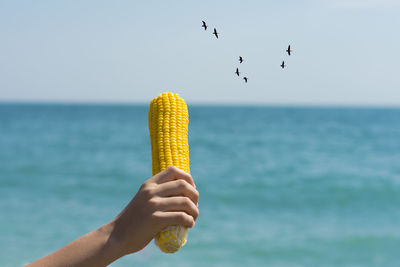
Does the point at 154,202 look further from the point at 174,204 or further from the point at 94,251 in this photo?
the point at 94,251

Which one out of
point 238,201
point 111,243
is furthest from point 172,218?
point 238,201

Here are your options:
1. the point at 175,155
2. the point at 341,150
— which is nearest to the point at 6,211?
the point at 175,155

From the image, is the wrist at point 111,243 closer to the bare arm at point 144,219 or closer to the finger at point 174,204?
the bare arm at point 144,219

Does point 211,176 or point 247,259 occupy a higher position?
point 211,176

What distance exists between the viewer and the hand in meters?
1.41

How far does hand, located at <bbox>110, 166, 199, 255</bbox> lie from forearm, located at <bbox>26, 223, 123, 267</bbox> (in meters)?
0.02

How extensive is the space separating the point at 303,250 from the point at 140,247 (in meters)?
8.46

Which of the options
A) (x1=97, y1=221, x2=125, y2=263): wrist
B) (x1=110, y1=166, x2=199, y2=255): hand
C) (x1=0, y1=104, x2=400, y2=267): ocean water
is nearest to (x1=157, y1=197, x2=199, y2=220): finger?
(x1=110, y1=166, x2=199, y2=255): hand

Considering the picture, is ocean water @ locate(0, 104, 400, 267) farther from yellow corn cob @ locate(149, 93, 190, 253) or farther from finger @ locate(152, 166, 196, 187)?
finger @ locate(152, 166, 196, 187)

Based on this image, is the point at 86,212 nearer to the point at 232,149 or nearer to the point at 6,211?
the point at 6,211

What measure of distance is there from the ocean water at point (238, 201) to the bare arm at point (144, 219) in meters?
0.82

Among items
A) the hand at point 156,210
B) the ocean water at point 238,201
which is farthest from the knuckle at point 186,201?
the ocean water at point 238,201

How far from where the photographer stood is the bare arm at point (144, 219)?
1413 mm

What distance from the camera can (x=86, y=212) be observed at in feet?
40.1
